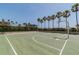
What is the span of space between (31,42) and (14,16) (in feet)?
1.78

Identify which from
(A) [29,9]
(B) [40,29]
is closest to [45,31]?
(B) [40,29]

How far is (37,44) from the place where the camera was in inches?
240

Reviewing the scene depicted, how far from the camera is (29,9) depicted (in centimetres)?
592

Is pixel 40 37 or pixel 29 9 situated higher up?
pixel 29 9

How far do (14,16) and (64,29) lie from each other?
0.89 meters

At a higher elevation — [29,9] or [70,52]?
[29,9]

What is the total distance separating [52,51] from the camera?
19.3 ft

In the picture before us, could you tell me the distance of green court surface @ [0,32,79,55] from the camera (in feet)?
19.4

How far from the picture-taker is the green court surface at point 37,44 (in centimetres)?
590
